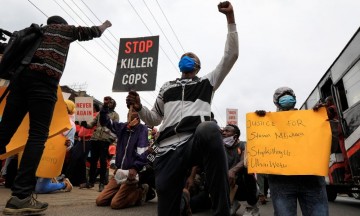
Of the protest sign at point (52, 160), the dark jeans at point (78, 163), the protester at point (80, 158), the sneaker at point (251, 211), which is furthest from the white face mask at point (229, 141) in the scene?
the dark jeans at point (78, 163)

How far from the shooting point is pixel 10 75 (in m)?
3.11

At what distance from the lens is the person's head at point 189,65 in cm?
257

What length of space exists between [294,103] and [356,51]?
3.64m

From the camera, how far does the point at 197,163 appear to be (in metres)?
2.18

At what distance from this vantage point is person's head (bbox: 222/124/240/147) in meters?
5.16

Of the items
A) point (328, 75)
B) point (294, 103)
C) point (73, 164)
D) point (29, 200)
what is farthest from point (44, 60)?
point (328, 75)

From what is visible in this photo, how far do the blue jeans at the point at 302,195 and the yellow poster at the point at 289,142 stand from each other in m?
0.11

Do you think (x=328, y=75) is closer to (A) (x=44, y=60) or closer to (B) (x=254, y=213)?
(B) (x=254, y=213)

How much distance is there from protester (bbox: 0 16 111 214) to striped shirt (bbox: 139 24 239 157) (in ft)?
4.14

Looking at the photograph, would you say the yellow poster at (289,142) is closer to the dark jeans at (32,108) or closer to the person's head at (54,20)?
the dark jeans at (32,108)

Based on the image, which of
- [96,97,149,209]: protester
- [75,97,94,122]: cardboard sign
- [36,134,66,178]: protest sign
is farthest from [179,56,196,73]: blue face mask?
[75,97,94,122]: cardboard sign

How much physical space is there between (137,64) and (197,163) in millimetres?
2674

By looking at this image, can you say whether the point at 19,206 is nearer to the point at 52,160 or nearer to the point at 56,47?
the point at 56,47

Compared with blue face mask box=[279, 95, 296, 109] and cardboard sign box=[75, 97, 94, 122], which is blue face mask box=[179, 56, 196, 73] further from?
cardboard sign box=[75, 97, 94, 122]
